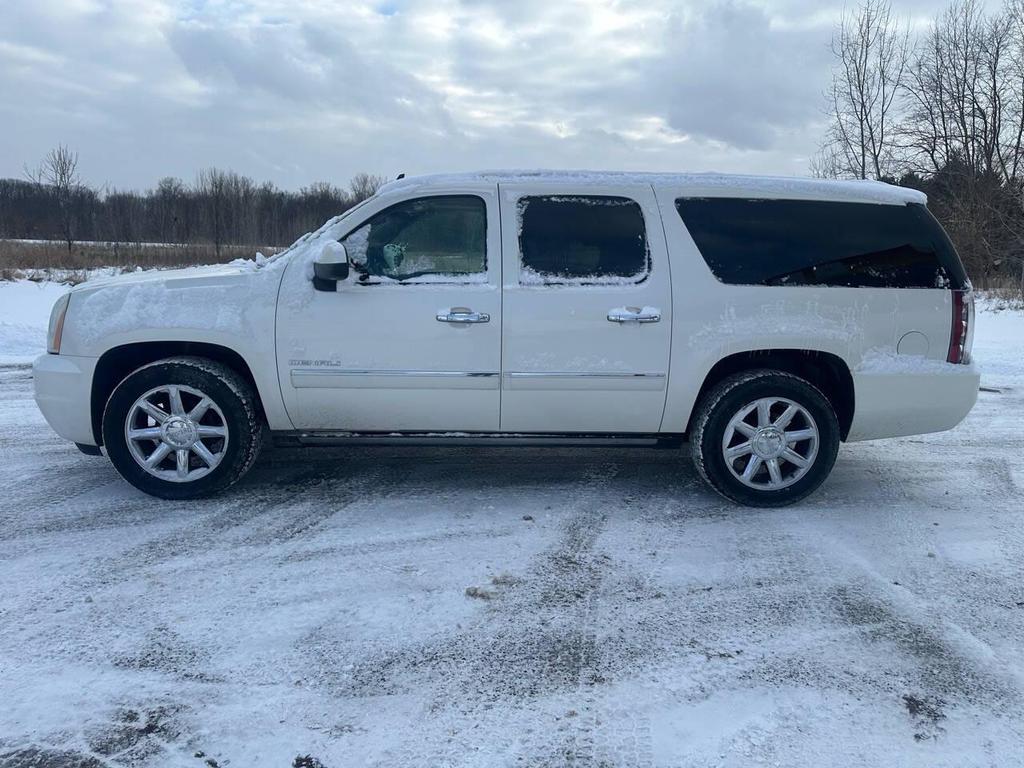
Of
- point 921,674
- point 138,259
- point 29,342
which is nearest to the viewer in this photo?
point 921,674

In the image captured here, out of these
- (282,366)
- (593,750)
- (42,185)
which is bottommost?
(593,750)

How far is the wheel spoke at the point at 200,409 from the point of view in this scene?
14.0 ft

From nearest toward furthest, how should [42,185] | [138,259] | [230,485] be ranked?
[230,485], [138,259], [42,185]

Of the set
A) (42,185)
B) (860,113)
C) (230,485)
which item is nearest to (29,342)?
(230,485)

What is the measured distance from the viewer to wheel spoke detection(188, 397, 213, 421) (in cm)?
428

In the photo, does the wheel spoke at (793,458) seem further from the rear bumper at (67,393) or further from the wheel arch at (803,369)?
the rear bumper at (67,393)

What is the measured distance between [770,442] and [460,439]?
1.85 metres

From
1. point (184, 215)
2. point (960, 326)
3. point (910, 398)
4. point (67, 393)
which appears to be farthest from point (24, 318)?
point (184, 215)

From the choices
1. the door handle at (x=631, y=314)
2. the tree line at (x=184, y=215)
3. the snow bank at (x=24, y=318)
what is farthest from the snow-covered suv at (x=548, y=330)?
the tree line at (x=184, y=215)

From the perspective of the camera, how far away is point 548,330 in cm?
423

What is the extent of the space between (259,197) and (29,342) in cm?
4927

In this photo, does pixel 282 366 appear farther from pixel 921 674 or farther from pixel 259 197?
pixel 259 197

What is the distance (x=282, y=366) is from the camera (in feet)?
14.0

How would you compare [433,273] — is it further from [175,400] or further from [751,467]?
[751,467]
